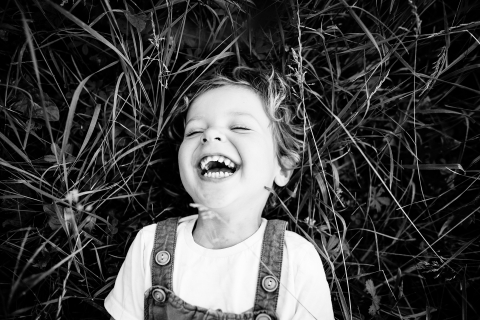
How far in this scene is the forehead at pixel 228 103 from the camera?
2045mm

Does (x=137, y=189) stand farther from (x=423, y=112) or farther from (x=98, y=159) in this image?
(x=423, y=112)

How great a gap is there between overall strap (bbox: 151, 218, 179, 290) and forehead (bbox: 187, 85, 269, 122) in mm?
617

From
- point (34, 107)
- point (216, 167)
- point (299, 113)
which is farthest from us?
point (299, 113)

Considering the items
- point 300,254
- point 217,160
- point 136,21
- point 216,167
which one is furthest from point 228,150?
point 136,21

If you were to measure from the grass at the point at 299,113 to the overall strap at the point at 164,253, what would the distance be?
0.36 meters

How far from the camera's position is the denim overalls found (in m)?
1.93

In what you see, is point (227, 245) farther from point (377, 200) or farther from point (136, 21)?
point (136, 21)

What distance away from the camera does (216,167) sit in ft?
7.08

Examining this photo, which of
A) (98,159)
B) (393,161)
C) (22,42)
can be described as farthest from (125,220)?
(393,161)

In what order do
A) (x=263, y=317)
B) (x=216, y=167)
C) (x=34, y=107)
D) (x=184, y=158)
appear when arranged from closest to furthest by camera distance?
1. (x=263, y=317)
2. (x=184, y=158)
3. (x=216, y=167)
4. (x=34, y=107)

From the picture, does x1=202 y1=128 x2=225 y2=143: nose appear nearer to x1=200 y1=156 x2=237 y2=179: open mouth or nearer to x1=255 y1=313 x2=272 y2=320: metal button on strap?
x1=200 y1=156 x2=237 y2=179: open mouth

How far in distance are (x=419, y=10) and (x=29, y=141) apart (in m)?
2.58

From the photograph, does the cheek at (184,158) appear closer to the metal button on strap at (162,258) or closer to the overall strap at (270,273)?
the metal button on strap at (162,258)

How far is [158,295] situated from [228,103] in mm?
1053
